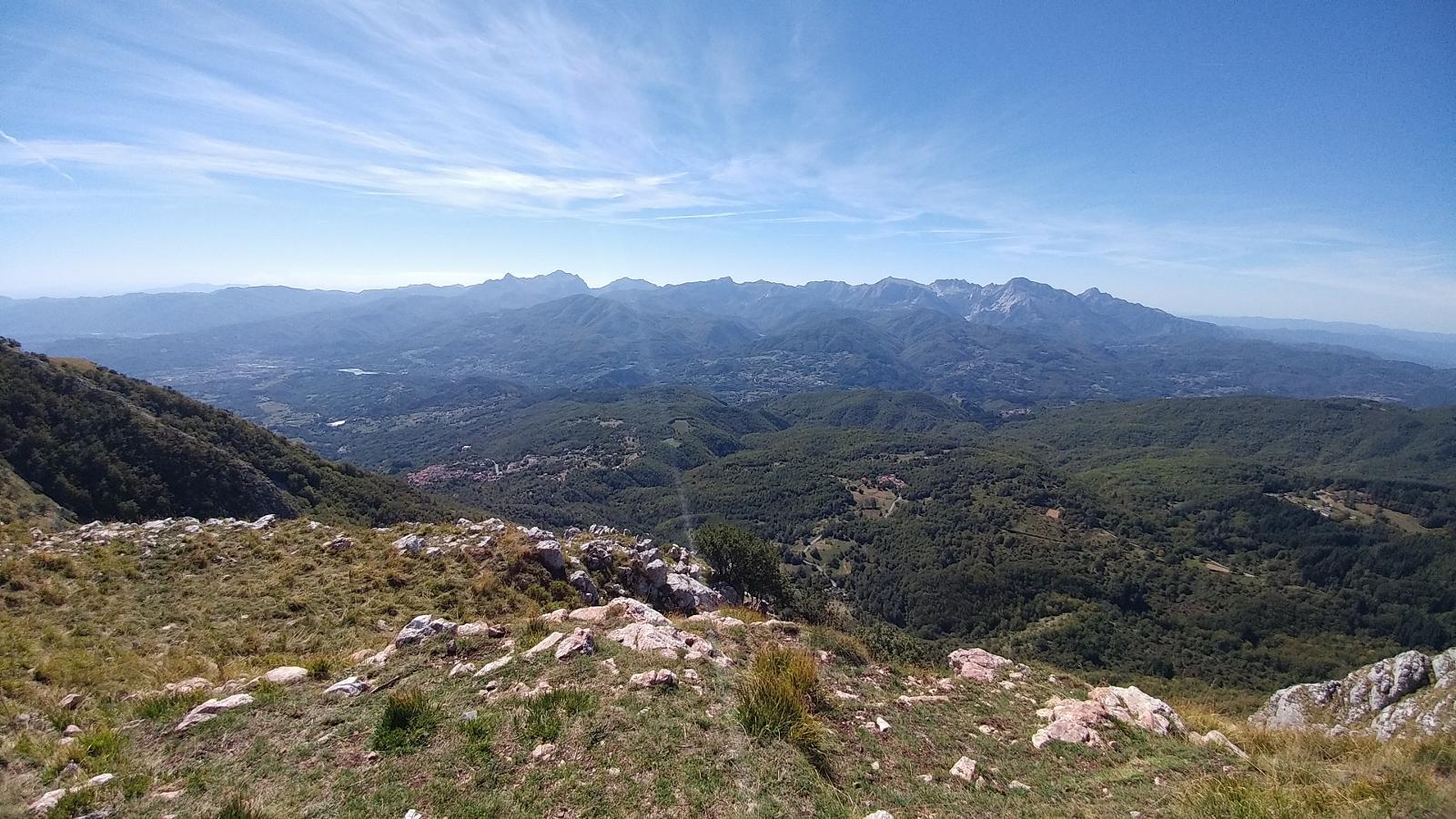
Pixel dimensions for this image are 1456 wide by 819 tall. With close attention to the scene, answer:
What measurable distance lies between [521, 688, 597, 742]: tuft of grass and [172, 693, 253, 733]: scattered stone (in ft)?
14.8

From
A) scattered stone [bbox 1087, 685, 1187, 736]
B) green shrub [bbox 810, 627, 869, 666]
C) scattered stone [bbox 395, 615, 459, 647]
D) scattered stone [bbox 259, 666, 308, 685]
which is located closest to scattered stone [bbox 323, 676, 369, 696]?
scattered stone [bbox 259, 666, 308, 685]

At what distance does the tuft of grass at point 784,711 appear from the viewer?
23.9 ft

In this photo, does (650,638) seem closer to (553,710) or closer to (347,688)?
(553,710)

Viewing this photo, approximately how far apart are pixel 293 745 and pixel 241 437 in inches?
2820

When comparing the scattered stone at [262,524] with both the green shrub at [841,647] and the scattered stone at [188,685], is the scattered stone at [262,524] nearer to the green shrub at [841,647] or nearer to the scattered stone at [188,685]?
the scattered stone at [188,685]

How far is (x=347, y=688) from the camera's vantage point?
8391 mm


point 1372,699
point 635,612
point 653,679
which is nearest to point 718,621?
point 635,612

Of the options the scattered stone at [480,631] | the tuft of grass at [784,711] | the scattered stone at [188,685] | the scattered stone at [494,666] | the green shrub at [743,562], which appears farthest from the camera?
the green shrub at [743,562]

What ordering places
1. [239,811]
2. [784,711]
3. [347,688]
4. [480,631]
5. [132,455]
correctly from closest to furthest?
1. [239,811]
2. [784,711]
3. [347,688]
4. [480,631]
5. [132,455]

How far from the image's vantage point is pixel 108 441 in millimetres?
42125

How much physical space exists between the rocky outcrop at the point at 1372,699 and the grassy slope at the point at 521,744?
5.08m

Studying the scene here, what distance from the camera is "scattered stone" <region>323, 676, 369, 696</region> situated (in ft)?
27.3

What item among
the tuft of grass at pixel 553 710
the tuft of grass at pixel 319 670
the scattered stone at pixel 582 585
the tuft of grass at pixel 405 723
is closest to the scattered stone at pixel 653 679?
the tuft of grass at pixel 553 710

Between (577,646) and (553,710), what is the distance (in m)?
2.13
